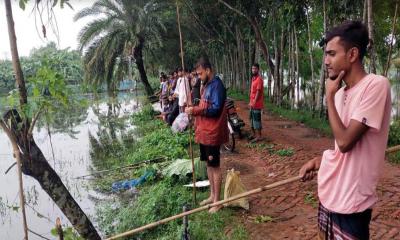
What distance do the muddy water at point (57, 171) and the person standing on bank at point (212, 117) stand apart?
147 centimetres

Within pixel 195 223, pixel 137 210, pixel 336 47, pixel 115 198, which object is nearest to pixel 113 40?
pixel 115 198

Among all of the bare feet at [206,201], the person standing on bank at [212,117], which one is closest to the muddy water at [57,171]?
the person standing on bank at [212,117]

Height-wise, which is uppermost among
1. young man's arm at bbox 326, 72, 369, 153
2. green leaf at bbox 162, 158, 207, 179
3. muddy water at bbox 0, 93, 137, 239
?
young man's arm at bbox 326, 72, 369, 153

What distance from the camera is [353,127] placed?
191 centimetres

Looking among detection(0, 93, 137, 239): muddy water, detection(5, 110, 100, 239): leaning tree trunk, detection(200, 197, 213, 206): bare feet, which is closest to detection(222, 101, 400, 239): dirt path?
detection(200, 197, 213, 206): bare feet

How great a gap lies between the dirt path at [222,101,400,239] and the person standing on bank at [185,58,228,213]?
70cm

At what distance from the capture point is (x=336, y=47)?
201cm

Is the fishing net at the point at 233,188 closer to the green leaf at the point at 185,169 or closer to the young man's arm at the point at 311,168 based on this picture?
the green leaf at the point at 185,169

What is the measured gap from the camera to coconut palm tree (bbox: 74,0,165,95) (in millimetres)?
19000

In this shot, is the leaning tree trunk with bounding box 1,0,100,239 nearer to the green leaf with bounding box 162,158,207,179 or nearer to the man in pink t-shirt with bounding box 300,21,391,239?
the man in pink t-shirt with bounding box 300,21,391,239

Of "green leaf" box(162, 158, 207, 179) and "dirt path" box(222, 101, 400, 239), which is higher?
"green leaf" box(162, 158, 207, 179)

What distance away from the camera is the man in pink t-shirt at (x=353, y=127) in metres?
1.89

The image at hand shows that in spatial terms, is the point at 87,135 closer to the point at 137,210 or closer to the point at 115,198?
the point at 115,198

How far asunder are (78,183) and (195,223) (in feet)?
14.9
